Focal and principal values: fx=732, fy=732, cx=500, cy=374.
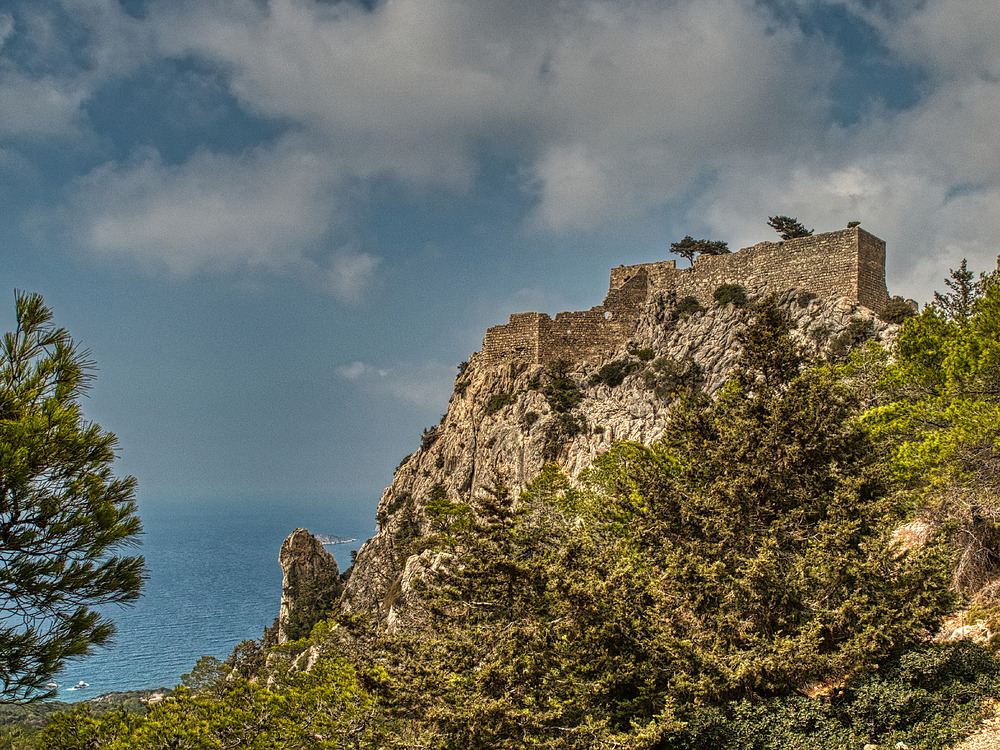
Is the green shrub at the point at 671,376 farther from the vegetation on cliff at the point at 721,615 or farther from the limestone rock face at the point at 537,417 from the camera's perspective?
the vegetation on cliff at the point at 721,615

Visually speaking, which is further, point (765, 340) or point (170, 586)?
point (170, 586)

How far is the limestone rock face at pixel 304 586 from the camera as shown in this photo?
4569 centimetres

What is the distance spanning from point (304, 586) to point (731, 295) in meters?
32.3

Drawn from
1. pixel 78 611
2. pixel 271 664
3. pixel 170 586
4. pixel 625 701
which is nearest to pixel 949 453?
pixel 625 701

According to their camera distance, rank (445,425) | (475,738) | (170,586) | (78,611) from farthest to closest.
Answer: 1. (170,586)
2. (445,425)
3. (475,738)
4. (78,611)

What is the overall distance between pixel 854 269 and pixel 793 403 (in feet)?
82.2

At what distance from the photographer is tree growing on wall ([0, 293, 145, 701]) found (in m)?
6.87

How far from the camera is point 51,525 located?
7.19m

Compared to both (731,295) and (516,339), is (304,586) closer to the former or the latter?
(516,339)

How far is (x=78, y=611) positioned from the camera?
7.20m

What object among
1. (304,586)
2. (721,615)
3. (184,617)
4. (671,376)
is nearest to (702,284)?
(671,376)

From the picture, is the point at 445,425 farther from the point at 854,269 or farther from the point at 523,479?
the point at 854,269

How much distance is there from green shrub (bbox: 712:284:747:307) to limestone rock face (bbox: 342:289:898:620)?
0.50 meters

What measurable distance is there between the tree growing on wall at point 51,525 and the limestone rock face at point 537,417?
26.0 meters
